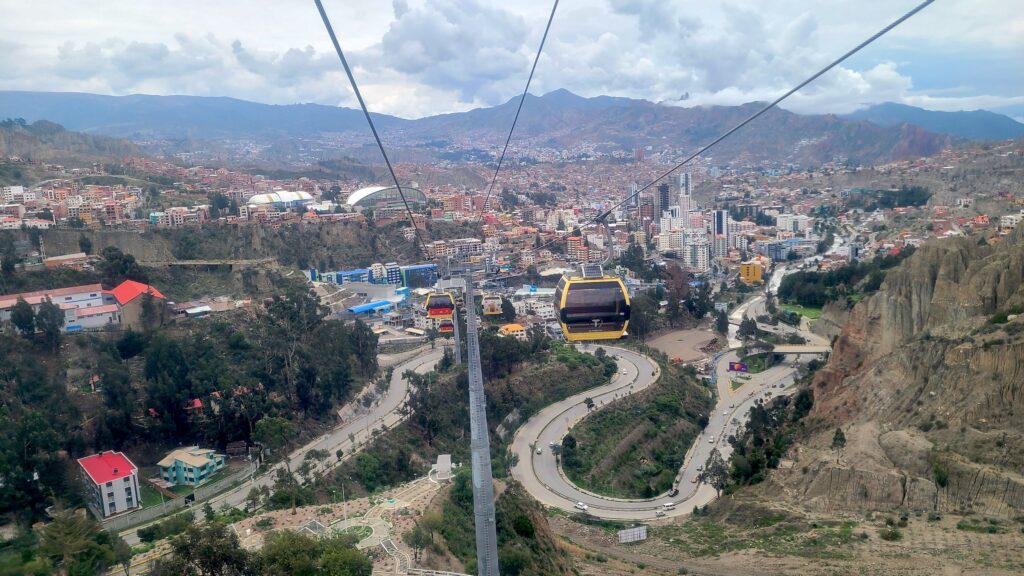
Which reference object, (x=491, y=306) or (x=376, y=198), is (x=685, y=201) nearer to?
(x=376, y=198)

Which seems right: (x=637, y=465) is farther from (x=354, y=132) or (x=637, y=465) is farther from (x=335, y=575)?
(x=354, y=132)

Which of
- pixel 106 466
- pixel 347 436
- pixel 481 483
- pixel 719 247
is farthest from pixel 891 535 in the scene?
pixel 719 247

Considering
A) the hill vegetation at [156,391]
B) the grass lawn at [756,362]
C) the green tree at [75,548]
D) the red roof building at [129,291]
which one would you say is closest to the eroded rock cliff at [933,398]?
the grass lawn at [756,362]

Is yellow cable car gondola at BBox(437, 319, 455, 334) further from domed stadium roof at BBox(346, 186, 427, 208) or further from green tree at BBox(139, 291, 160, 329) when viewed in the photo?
domed stadium roof at BBox(346, 186, 427, 208)

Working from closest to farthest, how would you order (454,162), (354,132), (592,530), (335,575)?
(335,575) → (592,530) → (454,162) → (354,132)

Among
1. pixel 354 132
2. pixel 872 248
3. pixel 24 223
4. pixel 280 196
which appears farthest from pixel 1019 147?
pixel 354 132

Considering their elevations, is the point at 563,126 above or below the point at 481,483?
above

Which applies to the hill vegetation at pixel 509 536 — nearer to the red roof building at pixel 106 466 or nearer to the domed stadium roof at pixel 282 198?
the red roof building at pixel 106 466
